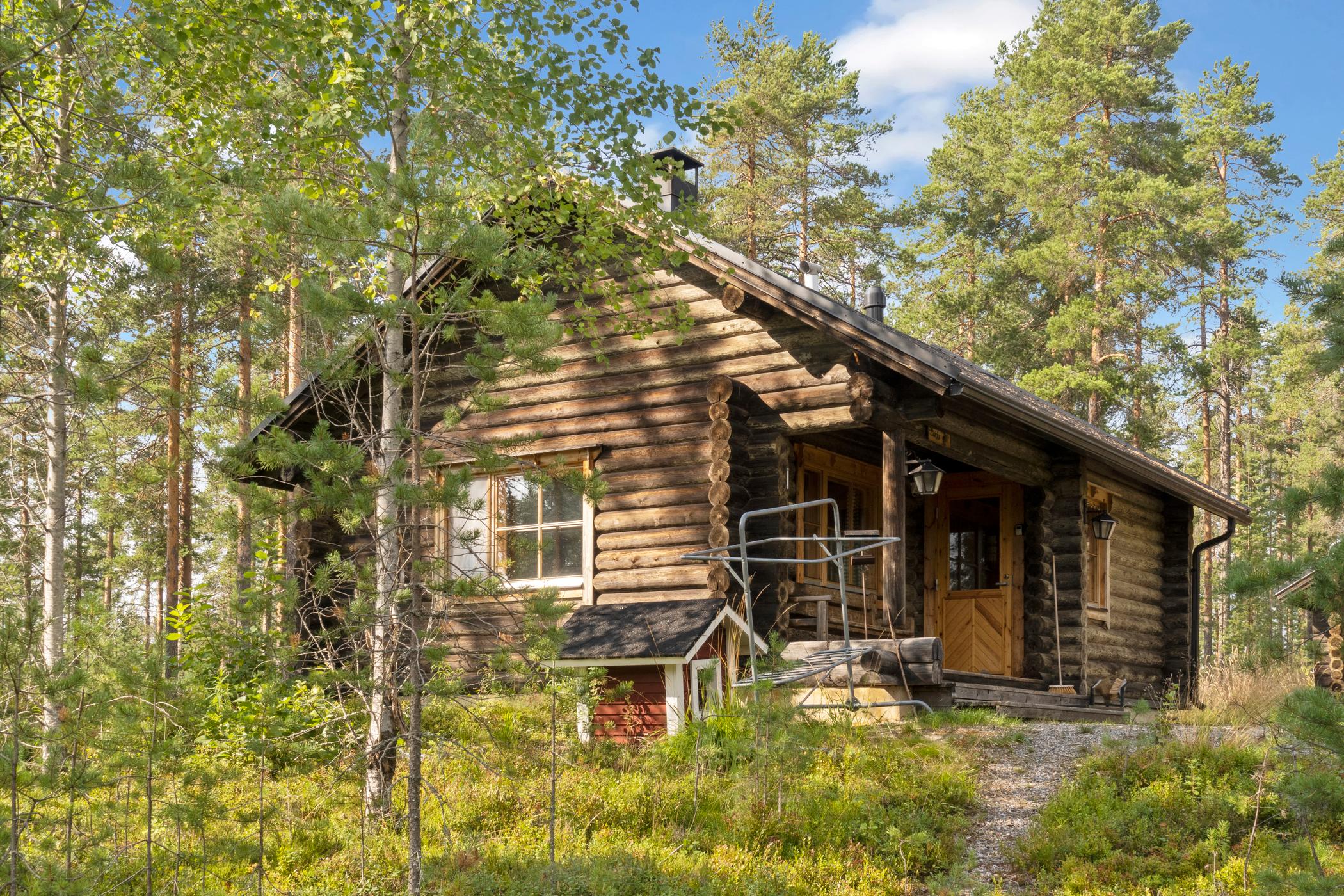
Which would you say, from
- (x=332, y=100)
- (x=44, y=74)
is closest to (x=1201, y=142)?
(x=332, y=100)

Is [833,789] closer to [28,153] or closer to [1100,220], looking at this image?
[28,153]

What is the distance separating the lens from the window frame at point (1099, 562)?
1653 cm

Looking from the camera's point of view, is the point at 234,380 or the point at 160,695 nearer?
the point at 160,695

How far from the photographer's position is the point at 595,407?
45.5ft

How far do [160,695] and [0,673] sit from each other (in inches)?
53.4

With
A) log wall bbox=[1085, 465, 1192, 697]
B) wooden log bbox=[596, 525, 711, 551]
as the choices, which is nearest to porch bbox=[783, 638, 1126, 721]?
wooden log bbox=[596, 525, 711, 551]

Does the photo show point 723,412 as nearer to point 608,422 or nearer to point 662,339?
point 662,339

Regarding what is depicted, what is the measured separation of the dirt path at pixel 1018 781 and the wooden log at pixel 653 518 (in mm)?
3832

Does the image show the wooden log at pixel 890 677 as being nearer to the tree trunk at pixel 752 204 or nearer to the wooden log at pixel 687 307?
the wooden log at pixel 687 307

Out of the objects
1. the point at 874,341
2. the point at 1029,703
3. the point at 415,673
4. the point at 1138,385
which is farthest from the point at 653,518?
the point at 1138,385

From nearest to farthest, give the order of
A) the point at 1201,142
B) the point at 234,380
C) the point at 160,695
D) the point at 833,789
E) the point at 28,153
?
the point at 160,695 → the point at 833,789 → the point at 28,153 → the point at 234,380 → the point at 1201,142

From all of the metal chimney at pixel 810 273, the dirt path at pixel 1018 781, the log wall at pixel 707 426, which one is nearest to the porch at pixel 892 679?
the dirt path at pixel 1018 781

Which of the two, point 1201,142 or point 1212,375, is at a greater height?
point 1201,142

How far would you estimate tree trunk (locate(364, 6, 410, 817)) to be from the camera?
23.8 ft
